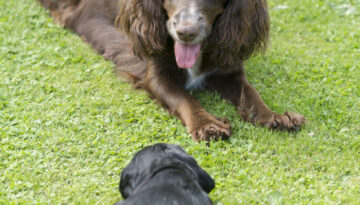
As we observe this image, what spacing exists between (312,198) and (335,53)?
2.64m

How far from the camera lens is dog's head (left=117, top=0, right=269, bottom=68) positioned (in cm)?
387

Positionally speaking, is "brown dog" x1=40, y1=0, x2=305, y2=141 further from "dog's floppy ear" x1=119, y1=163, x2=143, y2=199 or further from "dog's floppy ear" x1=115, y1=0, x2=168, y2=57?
"dog's floppy ear" x1=119, y1=163, x2=143, y2=199

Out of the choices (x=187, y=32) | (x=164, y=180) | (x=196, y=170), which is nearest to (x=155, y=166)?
(x=164, y=180)

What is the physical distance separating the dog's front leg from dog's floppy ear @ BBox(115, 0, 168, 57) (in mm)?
194

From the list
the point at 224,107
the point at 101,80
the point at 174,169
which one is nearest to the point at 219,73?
the point at 224,107

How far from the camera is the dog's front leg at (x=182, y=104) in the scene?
→ 3.71 m

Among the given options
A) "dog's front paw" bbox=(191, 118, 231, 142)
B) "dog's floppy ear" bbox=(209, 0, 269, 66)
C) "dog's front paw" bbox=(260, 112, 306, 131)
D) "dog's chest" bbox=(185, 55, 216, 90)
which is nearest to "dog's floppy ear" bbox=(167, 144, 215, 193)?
"dog's front paw" bbox=(191, 118, 231, 142)

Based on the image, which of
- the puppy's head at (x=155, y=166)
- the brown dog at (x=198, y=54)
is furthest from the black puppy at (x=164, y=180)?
the brown dog at (x=198, y=54)

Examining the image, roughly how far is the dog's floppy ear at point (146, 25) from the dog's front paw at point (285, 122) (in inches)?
45.3

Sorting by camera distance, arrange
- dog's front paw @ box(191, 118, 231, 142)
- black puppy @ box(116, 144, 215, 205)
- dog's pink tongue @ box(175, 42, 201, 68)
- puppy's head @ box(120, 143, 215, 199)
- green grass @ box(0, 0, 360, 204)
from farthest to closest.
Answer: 1. dog's pink tongue @ box(175, 42, 201, 68)
2. dog's front paw @ box(191, 118, 231, 142)
3. green grass @ box(0, 0, 360, 204)
4. puppy's head @ box(120, 143, 215, 199)
5. black puppy @ box(116, 144, 215, 205)

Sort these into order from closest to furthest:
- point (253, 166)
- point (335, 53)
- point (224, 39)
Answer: point (253, 166), point (224, 39), point (335, 53)

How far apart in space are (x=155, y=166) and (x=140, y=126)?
1156mm

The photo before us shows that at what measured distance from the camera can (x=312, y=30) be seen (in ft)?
19.4

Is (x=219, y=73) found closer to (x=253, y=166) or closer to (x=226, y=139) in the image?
(x=226, y=139)
